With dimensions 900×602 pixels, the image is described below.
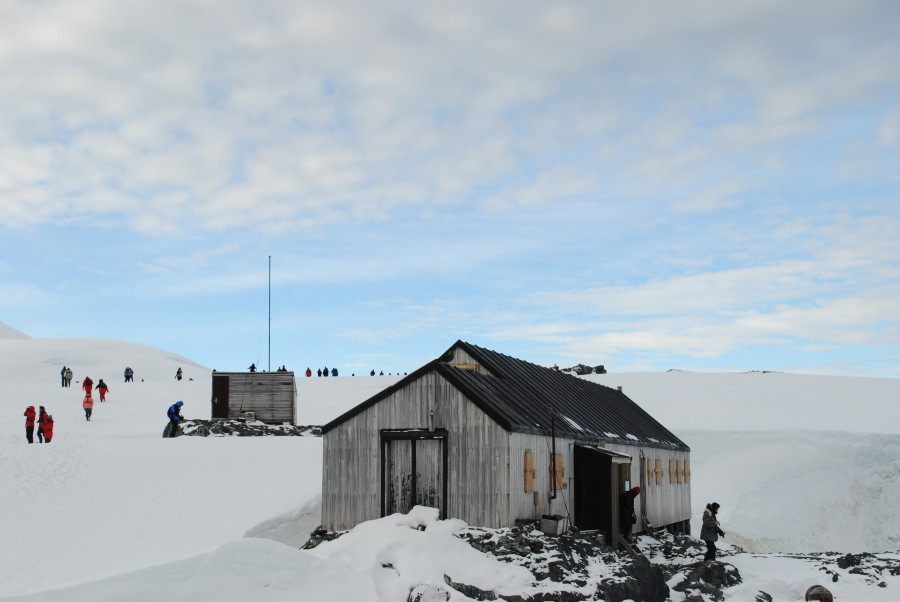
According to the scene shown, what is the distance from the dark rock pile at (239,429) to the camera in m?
41.6

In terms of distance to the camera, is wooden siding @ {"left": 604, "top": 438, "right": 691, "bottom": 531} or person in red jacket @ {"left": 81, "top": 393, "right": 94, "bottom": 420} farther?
person in red jacket @ {"left": 81, "top": 393, "right": 94, "bottom": 420}

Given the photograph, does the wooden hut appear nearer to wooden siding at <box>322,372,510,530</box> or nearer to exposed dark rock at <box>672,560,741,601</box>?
wooden siding at <box>322,372,510,530</box>

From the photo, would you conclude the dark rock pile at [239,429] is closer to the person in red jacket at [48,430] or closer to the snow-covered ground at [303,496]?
the snow-covered ground at [303,496]

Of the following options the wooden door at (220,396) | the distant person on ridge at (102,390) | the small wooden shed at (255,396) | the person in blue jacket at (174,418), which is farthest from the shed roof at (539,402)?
the distant person on ridge at (102,390)

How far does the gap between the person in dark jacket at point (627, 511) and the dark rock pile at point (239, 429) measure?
2138cm

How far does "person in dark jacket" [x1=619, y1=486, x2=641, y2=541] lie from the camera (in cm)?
2550

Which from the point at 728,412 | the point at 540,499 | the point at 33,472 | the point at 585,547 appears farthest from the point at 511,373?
the point at 728,412

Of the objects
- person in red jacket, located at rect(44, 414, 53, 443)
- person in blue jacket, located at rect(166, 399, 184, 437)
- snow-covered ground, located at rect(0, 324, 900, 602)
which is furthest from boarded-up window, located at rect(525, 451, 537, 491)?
person in red jacket, located at rect(44, 414, 53, 443)

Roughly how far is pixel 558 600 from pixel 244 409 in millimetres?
31693

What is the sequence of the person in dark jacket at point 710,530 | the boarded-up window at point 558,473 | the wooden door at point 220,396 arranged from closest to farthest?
the boarded-up window at point 558,473
the person in dark jacket at point 710,530
the wooden door at point 220,396

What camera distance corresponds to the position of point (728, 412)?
54188 mm

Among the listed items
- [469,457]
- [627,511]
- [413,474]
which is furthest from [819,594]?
[413,474]

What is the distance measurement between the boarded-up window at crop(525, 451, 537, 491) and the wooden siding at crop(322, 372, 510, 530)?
0.97 metres

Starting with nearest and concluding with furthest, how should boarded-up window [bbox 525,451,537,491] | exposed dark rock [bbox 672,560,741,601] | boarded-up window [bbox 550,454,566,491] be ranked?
1. exposed dark rock [bbox 672,560,741,601]
2. boarded-up window [bbox 525,451,537,491]
3. boarded-up window [bbox 550,454,566,491]
